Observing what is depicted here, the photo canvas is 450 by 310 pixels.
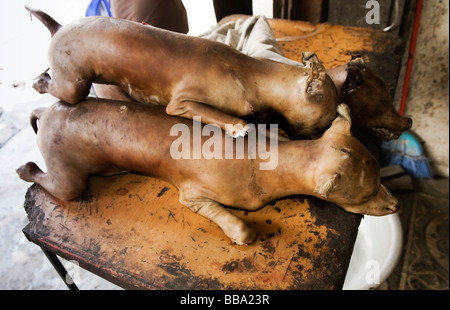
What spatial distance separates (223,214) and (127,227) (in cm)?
44

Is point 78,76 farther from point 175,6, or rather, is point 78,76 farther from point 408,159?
point 408,159

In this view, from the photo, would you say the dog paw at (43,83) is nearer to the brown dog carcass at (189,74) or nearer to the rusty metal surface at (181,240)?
the brown dog carcass at (189,74)

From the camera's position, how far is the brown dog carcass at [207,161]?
1.26 metres

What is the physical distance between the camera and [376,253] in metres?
2.15

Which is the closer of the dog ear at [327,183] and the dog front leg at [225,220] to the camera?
the dog ear at [327,183]

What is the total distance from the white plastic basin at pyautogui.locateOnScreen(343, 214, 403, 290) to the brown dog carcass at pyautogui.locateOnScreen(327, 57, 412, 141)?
654mm

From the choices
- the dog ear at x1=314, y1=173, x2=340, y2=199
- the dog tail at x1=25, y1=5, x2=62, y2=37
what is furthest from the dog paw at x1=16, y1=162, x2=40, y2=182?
the dog ear at x1=314, y1=173, x2=340, y2=199

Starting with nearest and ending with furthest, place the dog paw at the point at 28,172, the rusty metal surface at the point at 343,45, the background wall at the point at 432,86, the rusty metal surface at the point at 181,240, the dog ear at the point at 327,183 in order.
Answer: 1. the dog ear at the point at 327,183
2. the rusty metal surface at the point at 181,240
3. the dog paw at the point at 28,172
4. the rusty metal surface at the point at 343,45
5. the background wall at the point at 432,86

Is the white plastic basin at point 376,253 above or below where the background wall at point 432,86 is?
below

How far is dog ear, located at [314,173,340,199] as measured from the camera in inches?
46.4

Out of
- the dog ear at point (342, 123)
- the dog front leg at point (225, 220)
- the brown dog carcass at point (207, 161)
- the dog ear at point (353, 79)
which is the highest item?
the dog ear at point (353, 79)

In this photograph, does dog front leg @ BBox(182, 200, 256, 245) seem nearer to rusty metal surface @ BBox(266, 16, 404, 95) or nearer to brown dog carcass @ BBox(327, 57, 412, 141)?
brown dog carcass @ BBox(327, 57, 412, 141)

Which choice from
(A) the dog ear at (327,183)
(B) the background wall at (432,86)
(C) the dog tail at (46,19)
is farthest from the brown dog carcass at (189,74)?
(B) the background wall at (432,86)

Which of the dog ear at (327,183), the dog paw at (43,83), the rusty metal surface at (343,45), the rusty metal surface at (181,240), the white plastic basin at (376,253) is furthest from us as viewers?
the rusty metal surface at (343,45)
